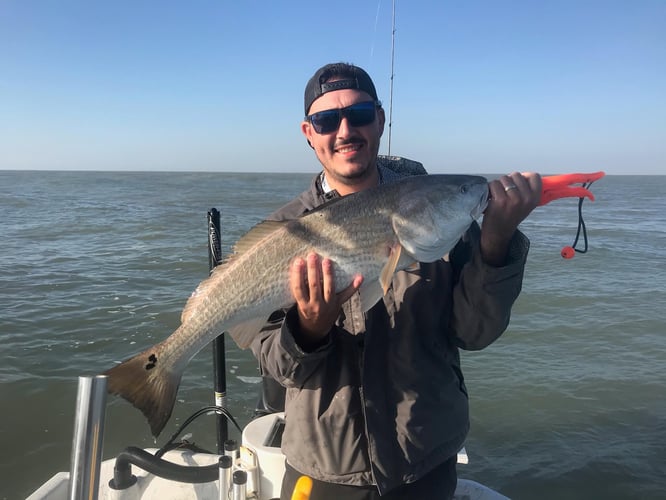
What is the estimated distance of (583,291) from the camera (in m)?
14.7

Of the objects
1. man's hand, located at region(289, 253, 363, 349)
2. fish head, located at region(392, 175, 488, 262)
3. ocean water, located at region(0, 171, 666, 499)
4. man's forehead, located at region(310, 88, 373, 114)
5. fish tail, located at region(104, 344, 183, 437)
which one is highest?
man's forehead, located at region(310, 88, 373, 114)

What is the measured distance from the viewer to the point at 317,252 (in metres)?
2.77

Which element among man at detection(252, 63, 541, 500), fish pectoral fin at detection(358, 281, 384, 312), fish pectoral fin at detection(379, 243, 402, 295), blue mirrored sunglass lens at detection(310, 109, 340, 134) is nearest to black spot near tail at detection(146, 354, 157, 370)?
man at detection(252, 63, 541, 500)

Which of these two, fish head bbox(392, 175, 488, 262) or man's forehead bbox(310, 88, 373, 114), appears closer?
fish head bbox(392, 175, 488, 262)

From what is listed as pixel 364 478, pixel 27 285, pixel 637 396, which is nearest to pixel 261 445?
pixel 364 478

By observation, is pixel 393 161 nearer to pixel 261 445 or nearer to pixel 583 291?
pixel 261 445

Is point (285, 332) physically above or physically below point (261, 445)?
above

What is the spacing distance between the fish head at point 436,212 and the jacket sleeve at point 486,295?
0.21 metres

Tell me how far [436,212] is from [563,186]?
2.20 ft

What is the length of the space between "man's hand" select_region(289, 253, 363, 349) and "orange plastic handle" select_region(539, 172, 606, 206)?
1.07m

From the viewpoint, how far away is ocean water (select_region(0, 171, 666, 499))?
6.83 metres

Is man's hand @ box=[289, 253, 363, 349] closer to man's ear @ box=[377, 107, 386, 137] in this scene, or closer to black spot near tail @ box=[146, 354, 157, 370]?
black spot near tail @ box=[146, 354, 157, 370]

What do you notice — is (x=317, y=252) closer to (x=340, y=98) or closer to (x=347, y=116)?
(x=347, y=116)

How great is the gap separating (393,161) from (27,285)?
45.2 ft
